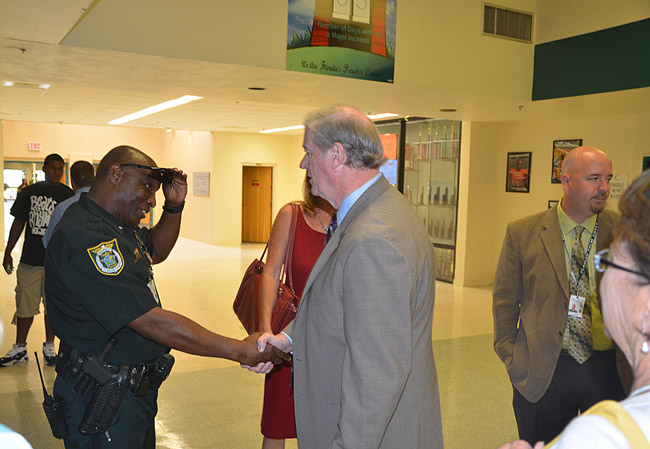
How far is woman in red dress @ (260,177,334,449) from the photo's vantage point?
2645 mm

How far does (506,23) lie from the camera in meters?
6.79

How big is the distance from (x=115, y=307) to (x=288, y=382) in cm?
105

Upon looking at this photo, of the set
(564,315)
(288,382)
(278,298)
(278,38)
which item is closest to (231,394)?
(288,382)

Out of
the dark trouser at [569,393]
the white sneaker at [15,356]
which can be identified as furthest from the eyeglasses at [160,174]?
the white sneaker at [15,356]

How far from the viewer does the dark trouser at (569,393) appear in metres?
2.45

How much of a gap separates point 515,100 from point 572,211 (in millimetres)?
4892

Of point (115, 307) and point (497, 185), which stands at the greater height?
point (497, 185)

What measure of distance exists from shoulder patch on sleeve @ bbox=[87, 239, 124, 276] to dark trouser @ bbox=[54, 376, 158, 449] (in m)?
0.45

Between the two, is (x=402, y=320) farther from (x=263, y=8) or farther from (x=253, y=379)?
(x=263, y=8)

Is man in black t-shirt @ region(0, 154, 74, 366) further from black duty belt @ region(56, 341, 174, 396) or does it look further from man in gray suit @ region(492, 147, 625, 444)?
man in gray suit @ region(492, 147, 625, 444)

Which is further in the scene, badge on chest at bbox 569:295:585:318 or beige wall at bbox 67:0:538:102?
beige wall at bbox 67:0:538:102

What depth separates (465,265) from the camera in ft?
31.3

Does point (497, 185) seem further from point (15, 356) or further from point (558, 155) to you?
point (15, 356)

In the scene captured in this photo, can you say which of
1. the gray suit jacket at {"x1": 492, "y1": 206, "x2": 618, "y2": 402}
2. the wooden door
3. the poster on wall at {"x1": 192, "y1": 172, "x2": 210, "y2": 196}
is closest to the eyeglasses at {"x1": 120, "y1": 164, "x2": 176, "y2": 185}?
the gray suit jacket at {"x1": 492, "y1": 206, "x2": 618, "y2": 402}
